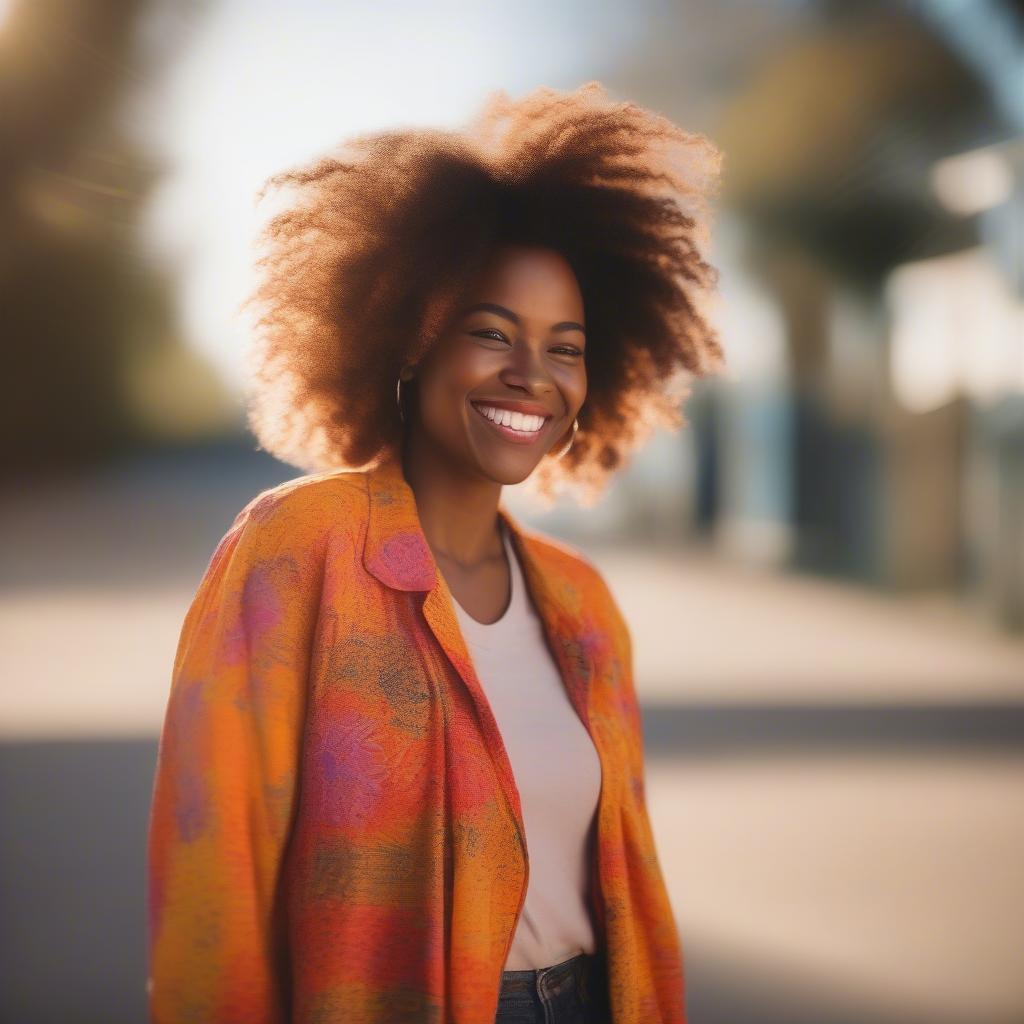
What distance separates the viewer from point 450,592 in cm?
243

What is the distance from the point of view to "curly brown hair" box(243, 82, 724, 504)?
259 centimetres

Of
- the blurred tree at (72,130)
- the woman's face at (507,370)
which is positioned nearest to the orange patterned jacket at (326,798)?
the woman's face at (507,370)

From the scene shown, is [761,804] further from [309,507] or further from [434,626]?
[309,507]

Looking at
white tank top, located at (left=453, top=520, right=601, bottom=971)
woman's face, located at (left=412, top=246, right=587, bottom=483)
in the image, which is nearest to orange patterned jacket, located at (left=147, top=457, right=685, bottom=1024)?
white tank top, located at (left=453, top=520, right=601, bottom=971)

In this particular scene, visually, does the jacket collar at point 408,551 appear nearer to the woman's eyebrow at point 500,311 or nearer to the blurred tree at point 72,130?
the woman's eyebrow at point 500,311

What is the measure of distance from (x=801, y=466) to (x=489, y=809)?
18996 millimetres

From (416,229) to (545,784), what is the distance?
1067mm

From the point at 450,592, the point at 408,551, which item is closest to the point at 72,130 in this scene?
the point at 450,592

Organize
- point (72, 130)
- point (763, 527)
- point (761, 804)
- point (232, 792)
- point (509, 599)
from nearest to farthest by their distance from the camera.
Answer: point (232, 792), point (509, 599), point (761, 804), point (72, 130), point (763, 527)

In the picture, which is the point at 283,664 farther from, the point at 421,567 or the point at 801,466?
the point at 801,466

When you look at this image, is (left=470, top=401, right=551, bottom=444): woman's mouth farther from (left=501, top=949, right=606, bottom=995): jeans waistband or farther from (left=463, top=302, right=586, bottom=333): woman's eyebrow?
(left=501, top=949, right=606, bottom=995): jeans waistband

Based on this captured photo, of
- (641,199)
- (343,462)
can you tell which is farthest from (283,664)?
(641,199)

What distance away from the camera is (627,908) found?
2.38 metres

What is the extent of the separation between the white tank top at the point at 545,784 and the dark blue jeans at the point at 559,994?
2cm
